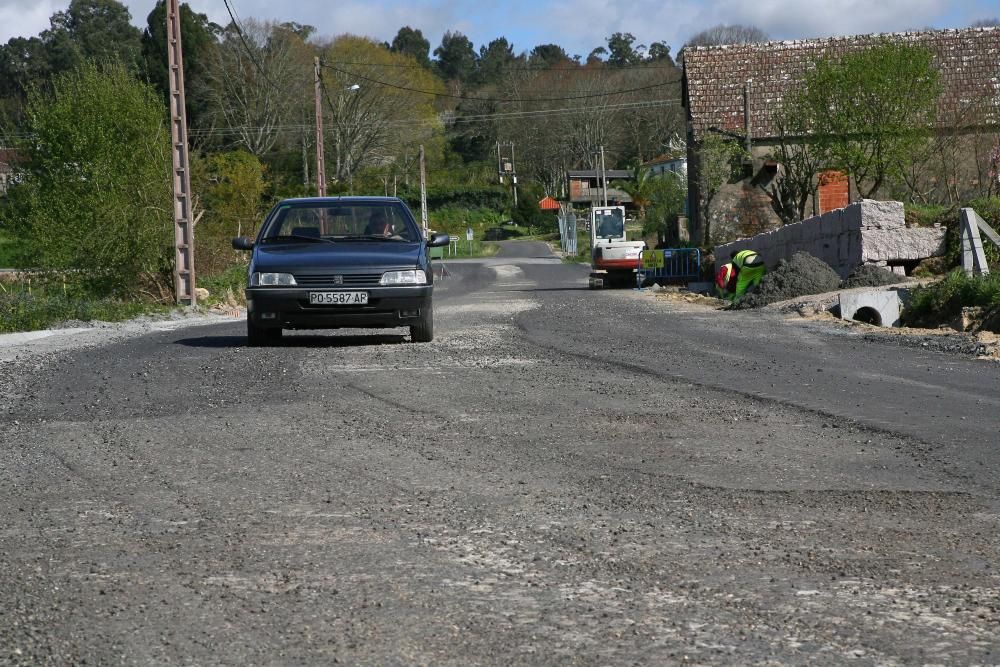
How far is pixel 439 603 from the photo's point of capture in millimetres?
4000

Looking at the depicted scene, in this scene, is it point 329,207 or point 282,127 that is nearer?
point 329,207

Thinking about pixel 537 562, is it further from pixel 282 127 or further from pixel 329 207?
pixel 282 127

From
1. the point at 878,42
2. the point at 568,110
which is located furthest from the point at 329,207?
the point at 568,110

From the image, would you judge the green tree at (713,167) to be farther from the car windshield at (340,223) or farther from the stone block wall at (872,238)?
the car windshield at (340,223)

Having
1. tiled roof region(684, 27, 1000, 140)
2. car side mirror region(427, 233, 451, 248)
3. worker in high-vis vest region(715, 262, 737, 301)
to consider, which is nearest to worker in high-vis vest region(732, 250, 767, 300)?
worker in high-vis vest region(715, 262, 737, 301)

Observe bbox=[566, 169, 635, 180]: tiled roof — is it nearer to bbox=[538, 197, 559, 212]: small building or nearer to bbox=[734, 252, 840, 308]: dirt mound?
bbox=[538, 197, 559, 212]: small building

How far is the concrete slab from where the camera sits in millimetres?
18234

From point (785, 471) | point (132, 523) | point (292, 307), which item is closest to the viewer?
point (132, 523)

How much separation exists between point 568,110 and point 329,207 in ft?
324

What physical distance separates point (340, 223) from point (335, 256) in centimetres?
118

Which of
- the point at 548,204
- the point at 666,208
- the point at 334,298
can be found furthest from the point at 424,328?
the point at 548,204

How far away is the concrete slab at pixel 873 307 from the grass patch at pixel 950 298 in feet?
0.88

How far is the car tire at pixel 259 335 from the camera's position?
13797 millimetres

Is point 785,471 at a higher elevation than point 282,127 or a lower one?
lower
